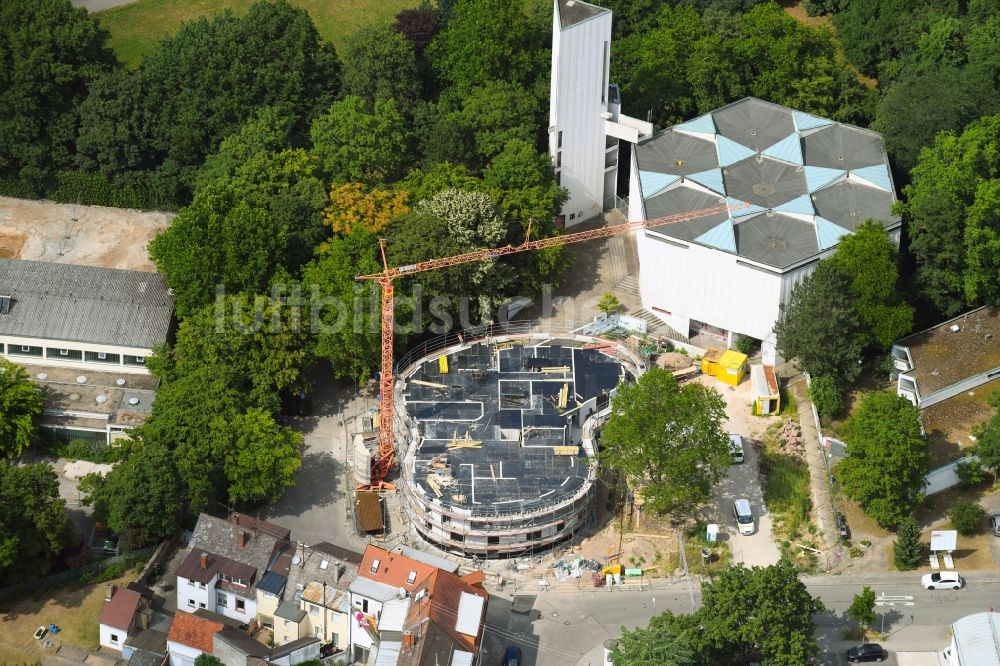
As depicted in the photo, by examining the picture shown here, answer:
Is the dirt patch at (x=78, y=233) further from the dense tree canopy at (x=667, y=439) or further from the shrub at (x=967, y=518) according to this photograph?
the shrub at (x=967, y=518)

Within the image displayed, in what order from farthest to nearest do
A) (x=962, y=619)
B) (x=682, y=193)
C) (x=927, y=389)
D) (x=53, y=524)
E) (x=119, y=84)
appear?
1. (x=119, y=84)
2. (x=682, y=193)
3. (x=927, y=389)
4. (x=53, y=524)
5. (x=962, y=619)

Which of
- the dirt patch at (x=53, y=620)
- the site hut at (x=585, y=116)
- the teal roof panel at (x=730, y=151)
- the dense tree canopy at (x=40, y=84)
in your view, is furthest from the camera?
the dense tree canopy at (x=40, y=84)

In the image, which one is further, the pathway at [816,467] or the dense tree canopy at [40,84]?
the dense tree canopy at [40,84]

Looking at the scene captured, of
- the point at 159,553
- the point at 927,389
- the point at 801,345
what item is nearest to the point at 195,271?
the point at 159,553

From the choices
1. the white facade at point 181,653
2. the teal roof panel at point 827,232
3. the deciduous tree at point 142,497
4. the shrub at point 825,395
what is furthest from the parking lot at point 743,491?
the deciduous tree at point 142,497

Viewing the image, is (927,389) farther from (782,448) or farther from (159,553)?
(159,553)

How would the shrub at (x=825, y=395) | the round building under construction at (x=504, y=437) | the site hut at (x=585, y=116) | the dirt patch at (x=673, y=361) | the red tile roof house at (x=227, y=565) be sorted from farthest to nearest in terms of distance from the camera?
the site hut at (x=585, y=116) → the dirt patch at (x=673, y=361) → the shrub at (x=825, y=395) → the round building under construction at (x=504, y=437) → the red tile roof house at (x=227, y=565)

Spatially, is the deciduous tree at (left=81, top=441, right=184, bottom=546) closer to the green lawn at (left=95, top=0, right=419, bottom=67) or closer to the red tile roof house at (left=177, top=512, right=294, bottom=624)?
the red tile roof house at (left=177, top=512, right=294, bottom=624)

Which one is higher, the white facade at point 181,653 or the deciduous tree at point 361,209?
the deciduous tree at point 361,209
